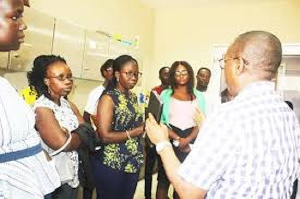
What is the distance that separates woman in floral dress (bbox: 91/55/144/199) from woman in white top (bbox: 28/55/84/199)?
184 millimetres

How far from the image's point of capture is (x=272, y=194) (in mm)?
1006

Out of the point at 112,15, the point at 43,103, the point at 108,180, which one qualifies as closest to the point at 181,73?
the point at 108,180

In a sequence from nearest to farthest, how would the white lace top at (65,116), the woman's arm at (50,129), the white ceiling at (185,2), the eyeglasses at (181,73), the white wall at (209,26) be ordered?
the woman's arm at (50,129) → the white lace top at (65,116) → the eyeglasses at (181,73) → the white wall at (209,26) → the white ceiling at (185,2)

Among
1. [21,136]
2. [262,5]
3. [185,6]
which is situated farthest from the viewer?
[185,6]

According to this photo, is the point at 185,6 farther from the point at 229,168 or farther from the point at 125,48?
the point at 229,168

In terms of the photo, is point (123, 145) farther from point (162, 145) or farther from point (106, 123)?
point (162, 145)

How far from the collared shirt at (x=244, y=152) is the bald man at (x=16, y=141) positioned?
0.44 meters

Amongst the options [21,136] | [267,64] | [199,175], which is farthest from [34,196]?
[267,64]

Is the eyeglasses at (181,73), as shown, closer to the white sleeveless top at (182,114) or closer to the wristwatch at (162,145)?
the white sleeveless top at (182,114)

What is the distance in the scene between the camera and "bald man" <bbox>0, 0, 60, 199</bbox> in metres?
0.82

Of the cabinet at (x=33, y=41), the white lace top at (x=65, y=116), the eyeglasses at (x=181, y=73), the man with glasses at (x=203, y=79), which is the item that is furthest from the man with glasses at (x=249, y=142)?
the man with glasses at (x=203, y=79)

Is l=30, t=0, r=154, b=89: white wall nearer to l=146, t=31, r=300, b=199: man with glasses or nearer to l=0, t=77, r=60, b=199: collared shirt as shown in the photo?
l=0, t=77, r=60, b=199: collared shirt

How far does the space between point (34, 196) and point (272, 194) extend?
698 mm

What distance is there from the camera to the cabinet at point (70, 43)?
9.95 feet
